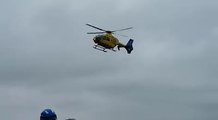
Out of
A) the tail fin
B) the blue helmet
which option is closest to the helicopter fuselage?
the tail fin

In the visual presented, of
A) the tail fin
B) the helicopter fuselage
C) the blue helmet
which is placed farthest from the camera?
the tail fin

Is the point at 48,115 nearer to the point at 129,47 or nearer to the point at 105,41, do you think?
the point at 105,41

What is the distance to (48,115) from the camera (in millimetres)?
39750

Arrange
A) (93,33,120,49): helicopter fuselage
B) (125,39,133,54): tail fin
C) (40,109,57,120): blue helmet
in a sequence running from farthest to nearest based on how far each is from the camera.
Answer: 1. (125,39,133,54): tail fin
2. (93,33,120,49): helicopter fuselage
3. (40,109,57,120): blue helmet

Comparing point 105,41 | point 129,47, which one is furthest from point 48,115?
point 129,47

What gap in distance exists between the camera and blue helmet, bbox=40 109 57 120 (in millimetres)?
39750

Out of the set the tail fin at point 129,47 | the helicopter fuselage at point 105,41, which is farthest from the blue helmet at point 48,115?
the tail fin at point 129,47

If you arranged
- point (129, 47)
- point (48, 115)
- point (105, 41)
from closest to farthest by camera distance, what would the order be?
point (48, 115), point (105, 41), point (129, 47)

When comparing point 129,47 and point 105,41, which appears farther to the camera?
point 129,47

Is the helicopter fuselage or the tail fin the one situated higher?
the tail fin

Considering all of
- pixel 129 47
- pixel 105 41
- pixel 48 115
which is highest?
pixel 129 47

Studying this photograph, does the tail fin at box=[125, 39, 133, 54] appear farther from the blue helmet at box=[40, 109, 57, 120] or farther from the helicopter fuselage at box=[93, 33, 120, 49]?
the blue helmet at box=[40, 109, 57, 120]

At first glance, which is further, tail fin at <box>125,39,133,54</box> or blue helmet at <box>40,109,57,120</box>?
tail fin at <box>125,39,133,54</box>

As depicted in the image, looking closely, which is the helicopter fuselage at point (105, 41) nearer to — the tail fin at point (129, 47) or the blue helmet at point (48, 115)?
the tail fin at point (129, 47)
